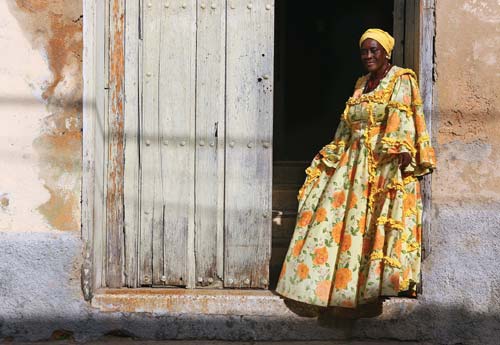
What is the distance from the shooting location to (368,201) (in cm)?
438

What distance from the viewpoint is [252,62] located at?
15.6 ft

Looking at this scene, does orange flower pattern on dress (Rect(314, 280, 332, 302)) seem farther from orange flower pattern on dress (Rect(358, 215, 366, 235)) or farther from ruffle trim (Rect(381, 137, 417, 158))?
ruffle trim (Rect(381, 137, 417, 158))

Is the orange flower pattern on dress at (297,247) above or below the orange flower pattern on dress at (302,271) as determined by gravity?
above

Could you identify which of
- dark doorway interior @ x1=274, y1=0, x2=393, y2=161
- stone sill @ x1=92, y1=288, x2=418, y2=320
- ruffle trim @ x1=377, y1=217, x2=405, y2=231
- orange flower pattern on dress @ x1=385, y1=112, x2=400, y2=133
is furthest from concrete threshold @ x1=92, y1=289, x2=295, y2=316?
dark doorway interior @ x1=274, y1=0, x2=393, y2=161

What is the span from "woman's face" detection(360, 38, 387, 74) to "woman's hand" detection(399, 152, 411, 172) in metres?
0.58

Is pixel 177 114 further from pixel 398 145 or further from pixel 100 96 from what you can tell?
pixel 398 145

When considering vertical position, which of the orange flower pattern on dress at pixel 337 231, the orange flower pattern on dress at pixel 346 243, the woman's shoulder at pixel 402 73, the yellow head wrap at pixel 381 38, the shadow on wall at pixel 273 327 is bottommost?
the shadow on wall at pixel 273 327

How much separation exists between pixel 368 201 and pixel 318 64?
5515 millimetres

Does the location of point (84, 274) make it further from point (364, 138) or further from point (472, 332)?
point (472, 332)

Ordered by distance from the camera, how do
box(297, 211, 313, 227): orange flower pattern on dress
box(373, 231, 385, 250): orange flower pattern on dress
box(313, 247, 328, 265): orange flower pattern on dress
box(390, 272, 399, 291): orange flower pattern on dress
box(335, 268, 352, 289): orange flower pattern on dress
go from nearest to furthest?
box(390, 272, 399, 291): orange flower pattern on dress, box(373, 231, 385, 250): orange flower pattern on dress, box(335, 268, 352, 289): orange flower pattern on dress, box(313, 247, 328, 265): orange flower pattern on dress, box(297, 211, 313, 227): orange flower pattern on dress

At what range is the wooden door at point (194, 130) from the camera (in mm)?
4734

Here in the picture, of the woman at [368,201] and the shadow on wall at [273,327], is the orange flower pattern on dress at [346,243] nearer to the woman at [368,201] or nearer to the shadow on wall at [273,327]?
the woman at [368,201]

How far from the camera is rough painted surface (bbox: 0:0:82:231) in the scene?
14.5ft

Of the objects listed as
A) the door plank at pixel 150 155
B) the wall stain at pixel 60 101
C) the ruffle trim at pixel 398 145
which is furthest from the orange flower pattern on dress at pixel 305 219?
the wall stain at pixel 60 101
